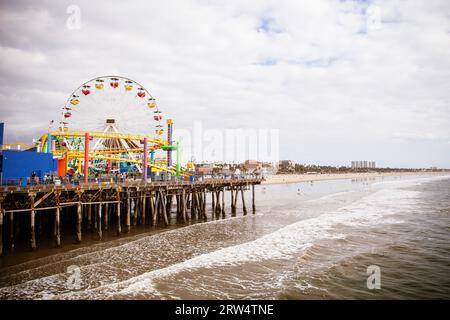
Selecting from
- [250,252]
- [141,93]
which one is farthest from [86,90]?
[250,252]

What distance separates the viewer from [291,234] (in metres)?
20.6

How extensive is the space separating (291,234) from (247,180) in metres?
13.9

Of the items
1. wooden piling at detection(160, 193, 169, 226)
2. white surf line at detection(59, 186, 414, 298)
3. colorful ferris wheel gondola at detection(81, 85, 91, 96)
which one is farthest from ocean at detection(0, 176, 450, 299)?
colorful ferris wheel gondola at detection(81, 85, 91, 96)

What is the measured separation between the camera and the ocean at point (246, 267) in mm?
10992

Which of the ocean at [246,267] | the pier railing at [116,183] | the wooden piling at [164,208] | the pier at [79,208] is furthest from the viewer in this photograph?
the wooden piling at [164,208]

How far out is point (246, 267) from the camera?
1372cm

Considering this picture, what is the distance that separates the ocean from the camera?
10992 mm

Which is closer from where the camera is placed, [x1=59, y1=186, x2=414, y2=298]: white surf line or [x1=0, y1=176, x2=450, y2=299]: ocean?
[x1=0, y1=176, x2=450, y2=299]: ocean

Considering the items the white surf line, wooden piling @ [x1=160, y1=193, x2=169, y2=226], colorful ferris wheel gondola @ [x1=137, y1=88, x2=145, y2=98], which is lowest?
the white surf line

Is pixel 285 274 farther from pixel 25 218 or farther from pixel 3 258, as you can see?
pixel 25 218

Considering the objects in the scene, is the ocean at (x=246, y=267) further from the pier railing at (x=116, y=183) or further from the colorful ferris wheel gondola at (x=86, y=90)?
the colorful ferris wheel gondola at (x=86, y=90)

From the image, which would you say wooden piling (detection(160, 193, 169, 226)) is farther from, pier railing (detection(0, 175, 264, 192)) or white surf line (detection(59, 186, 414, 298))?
white surf line (detection(59, 186, 414, 298))

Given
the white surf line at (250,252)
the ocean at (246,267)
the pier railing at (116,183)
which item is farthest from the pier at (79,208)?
the white surf line at (250,252)
